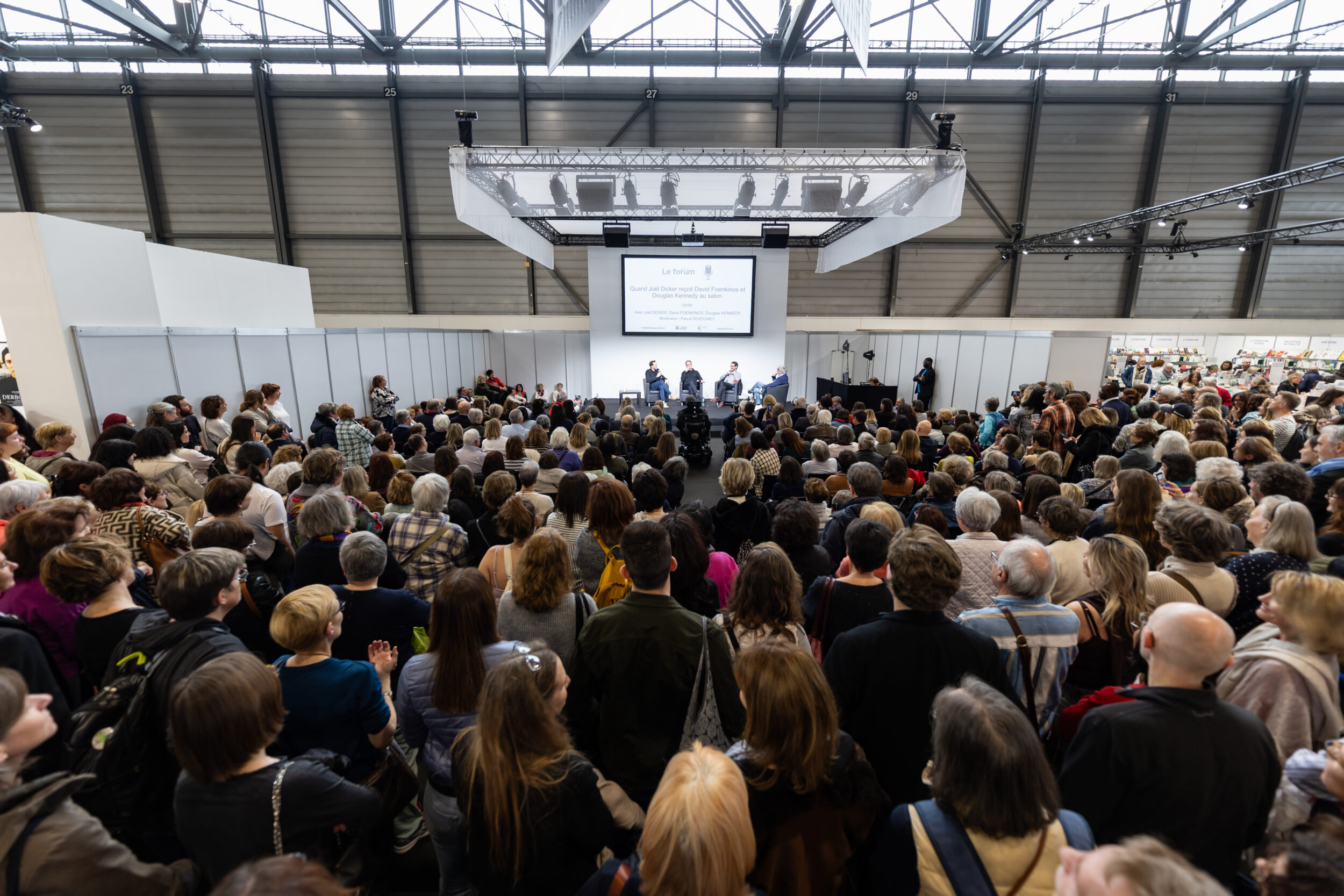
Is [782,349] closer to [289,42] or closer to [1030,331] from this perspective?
[1030,331]

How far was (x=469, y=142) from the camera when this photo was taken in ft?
23.2

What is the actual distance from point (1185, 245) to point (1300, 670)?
1633 centimetres

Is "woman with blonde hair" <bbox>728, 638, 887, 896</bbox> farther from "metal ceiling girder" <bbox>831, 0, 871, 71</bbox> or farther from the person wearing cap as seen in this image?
"metal ceiling girder" <bbox>831, 0, 871, 71</bbox>

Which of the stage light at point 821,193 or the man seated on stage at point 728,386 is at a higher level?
the stage light at point 821,193

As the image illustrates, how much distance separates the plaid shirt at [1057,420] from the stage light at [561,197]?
21.0ft

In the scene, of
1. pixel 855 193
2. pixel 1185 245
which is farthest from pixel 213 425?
pixel 1185 245

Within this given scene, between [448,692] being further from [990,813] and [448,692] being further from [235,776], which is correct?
[990,813]

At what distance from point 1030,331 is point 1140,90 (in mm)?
8205

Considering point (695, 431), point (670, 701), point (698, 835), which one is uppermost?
point (698, 835)

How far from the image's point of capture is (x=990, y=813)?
1043 millimetres

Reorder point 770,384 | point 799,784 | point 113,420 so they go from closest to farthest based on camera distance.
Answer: point 799,784 → point 113,420 → point 770,384

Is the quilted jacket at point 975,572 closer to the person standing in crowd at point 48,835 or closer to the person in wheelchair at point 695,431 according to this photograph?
the person standing in crowd at point 48,835

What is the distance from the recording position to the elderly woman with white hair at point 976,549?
2490 mm

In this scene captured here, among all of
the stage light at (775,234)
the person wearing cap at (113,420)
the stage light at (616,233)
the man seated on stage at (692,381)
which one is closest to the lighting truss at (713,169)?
the stage light at (775,234)
